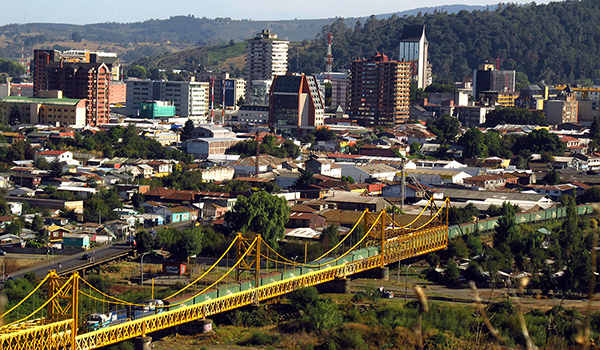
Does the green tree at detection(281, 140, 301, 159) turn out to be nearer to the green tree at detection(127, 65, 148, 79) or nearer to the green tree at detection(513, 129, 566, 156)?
the green tree at detection(513, 129, 566, 156)

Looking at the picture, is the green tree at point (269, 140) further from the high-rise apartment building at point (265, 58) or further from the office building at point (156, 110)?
the high-rise apartment building at point (265, 58)

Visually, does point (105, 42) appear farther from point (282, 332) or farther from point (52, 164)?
point (282, 332)

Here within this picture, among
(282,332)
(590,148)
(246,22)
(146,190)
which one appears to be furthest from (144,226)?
(246,22)

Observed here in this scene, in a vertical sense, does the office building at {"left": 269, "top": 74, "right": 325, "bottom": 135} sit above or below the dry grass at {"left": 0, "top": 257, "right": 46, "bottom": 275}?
above

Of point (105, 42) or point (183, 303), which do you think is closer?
point (183, 303)

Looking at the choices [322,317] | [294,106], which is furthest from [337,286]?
[294,106]

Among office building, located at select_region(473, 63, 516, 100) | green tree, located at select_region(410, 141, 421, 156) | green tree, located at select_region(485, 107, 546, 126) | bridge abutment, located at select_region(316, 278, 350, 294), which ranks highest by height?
office building, located at select_region(473, 63, 516, 100)

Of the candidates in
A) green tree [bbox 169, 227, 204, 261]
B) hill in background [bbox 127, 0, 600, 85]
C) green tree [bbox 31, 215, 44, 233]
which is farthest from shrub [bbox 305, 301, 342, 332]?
hill in background [bbox 127, 0, 600, 85]
